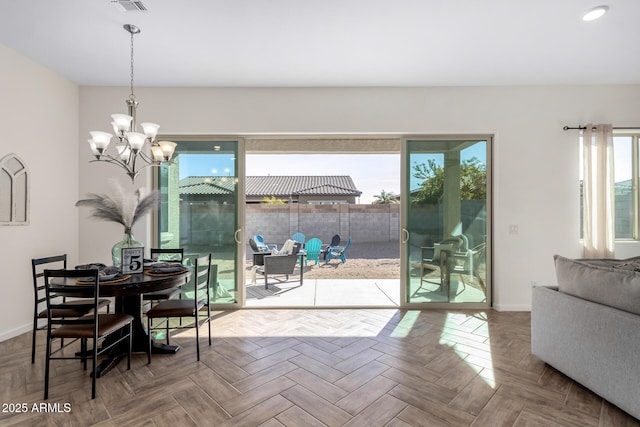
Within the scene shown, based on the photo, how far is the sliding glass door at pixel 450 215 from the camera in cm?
389

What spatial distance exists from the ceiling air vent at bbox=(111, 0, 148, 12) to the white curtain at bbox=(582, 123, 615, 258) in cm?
477

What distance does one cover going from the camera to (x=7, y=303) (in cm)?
298

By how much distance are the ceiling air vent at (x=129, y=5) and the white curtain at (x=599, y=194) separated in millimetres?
A: 4775

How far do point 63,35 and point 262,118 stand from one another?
6.42 feet

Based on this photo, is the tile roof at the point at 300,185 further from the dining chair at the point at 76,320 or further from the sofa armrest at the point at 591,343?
the dining chair at the point at 76,320

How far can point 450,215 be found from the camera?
3.89 meters

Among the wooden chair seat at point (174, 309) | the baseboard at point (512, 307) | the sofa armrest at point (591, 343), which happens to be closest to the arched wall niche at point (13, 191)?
the wooden chair seat at point (174, 309)

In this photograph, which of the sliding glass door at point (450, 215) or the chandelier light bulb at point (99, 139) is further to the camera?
the sliding glass door at point (450, 215)

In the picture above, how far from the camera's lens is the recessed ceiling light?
2.37m

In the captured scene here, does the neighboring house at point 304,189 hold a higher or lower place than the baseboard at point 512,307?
higher

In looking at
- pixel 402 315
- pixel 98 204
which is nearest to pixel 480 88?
pixel 402 315

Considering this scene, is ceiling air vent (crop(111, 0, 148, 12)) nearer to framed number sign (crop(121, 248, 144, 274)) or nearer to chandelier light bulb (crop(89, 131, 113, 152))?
chandelier light bulb (crop(89, 131, 113, 152))

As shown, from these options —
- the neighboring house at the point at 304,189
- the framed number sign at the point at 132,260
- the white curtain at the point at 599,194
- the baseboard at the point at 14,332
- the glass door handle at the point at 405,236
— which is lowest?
the baseboard at the point at 14,332

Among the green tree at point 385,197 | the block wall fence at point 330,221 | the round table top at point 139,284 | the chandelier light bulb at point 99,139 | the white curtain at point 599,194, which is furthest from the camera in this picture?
the green tree at point 385,197
